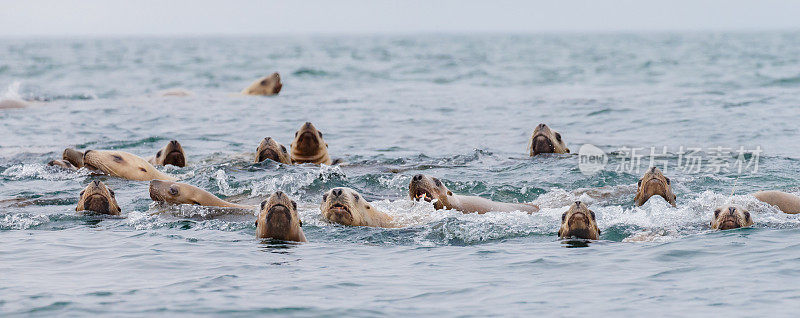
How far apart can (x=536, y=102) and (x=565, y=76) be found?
915 cm

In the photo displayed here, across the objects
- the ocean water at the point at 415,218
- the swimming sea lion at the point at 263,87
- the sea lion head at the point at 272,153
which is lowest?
the ocean water at the point at 415,218

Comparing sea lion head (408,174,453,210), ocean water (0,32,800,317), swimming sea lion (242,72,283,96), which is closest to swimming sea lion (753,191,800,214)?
A: ocean water (0,32,800,317)

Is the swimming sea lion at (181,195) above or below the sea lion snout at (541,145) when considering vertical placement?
below

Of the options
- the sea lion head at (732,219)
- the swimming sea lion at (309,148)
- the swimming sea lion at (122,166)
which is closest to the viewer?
the sea lion head at (732,219)

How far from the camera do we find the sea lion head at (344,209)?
27.8 ft

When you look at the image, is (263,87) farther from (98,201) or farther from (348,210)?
(348,210)

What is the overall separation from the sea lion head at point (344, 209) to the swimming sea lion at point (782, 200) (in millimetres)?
3614

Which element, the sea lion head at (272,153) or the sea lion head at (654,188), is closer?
the sea lion head at (654,188)

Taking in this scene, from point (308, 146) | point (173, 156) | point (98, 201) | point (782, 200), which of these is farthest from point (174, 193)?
point (782, 200)

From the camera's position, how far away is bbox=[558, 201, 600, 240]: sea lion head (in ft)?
25.0

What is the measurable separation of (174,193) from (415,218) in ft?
7.88

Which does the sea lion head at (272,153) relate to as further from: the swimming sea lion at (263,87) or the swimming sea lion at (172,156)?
the swimming sea lion at (263,87)

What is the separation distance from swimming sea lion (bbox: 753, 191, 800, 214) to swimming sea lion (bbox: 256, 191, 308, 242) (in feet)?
13.7

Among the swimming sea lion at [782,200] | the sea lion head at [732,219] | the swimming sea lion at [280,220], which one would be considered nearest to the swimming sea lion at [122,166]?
the swimming sea lion at [280,220]
